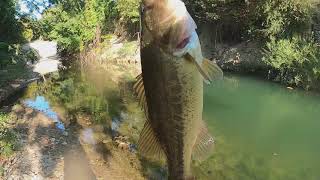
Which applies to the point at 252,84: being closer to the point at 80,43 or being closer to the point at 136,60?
the point at 136,60

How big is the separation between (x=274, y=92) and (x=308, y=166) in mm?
10389

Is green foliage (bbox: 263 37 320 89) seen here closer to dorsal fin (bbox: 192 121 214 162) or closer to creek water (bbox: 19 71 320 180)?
creek water (bbox: 19 71 320 180)

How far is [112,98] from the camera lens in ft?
69.9

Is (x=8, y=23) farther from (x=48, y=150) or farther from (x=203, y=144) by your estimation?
(x=203, y=144)

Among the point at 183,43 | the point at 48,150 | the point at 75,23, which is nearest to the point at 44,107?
the point at 48,150

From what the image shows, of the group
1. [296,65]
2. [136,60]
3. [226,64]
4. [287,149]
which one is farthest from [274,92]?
[136,60]

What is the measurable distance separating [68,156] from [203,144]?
10916 mm

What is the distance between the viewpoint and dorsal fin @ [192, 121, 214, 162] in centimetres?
232

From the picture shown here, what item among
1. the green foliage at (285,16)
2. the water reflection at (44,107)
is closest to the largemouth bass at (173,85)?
the water reflection at (44,107)

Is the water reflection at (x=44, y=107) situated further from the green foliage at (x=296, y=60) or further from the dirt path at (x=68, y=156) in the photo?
the green foliage at (x=296, y=60)

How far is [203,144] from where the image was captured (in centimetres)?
235

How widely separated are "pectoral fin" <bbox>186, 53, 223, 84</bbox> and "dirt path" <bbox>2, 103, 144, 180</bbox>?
9405 mm

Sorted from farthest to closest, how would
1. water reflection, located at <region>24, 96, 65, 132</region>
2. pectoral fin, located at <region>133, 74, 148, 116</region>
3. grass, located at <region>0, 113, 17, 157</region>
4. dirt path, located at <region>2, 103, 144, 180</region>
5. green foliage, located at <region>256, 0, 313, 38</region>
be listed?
green foliage, located at <region>256, 0, 313, 38</region>, water reflection, located at <region>24, 96, 65, 132</region>, grass, located at <region>0, 113, 17, 157</region>, dirt path, located at <region>2, 103, 144, 180</region>, pectoral fin, located at <region>133, 74, 148, 116</region>

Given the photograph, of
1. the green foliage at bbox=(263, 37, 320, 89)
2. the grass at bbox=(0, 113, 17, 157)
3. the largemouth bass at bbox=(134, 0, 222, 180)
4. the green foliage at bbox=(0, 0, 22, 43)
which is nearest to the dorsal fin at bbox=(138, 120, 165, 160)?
the largemouth bass at bbox=(134, 0, 222, 180)
